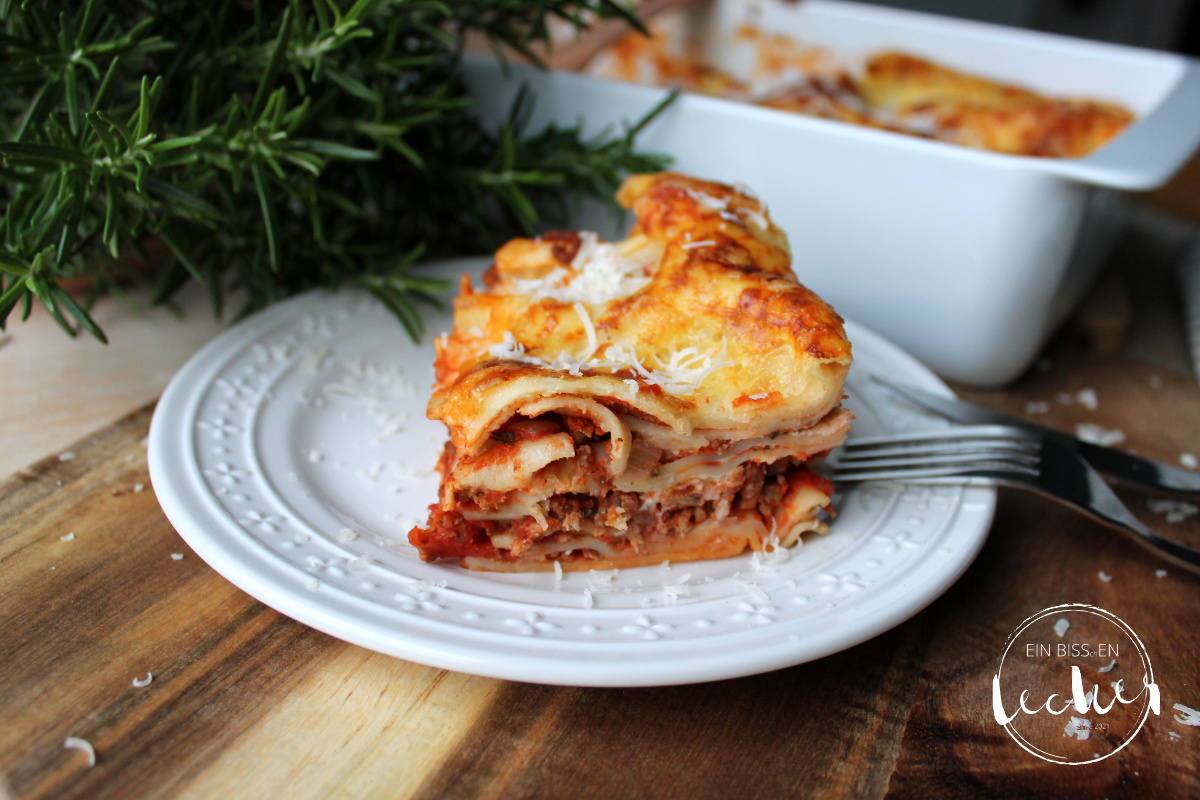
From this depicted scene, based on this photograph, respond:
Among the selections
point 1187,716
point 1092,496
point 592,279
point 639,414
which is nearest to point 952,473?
point 1092,496

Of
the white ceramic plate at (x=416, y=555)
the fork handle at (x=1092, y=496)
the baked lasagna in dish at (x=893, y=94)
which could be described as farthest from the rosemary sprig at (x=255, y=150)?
the fork handle at (x=1092, y=496)

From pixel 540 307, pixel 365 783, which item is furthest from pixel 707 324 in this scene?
pixel 365 783

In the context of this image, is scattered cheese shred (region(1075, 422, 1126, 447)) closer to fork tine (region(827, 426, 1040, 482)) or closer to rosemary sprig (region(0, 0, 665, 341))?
fork tine (region(827, 426, 1040, 482))

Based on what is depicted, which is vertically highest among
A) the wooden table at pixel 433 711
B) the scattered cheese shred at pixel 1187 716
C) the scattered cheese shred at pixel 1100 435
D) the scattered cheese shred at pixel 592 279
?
the scattered cheese shred at pixel 592 279

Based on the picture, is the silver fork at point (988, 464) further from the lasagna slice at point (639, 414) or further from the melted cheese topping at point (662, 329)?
the melted cheese topping at point (662, 329)

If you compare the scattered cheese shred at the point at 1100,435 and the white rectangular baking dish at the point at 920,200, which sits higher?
the white rectangular baking dish at the point at 920,200

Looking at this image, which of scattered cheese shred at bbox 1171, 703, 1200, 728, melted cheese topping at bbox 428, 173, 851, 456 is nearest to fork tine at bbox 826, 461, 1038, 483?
melted cheese topping at bbox 428, 173, 851, 456
